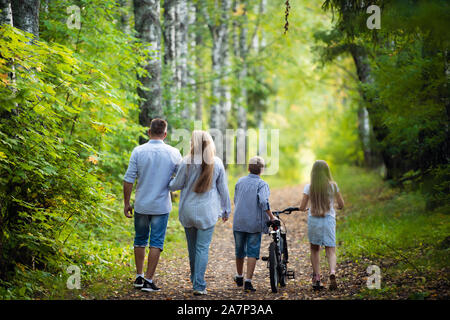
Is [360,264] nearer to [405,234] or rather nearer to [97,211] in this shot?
[405,234]

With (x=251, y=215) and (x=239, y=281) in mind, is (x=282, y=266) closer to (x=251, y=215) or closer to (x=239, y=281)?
(x=239, y=281)

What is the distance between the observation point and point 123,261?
707cm

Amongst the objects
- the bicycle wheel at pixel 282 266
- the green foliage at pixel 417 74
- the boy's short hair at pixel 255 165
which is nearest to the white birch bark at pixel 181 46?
the green foliage at pixel 417 74

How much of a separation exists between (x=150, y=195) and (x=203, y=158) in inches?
34.6

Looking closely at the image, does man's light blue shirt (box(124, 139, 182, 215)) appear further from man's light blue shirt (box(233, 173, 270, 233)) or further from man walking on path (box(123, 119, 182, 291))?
man's light blue shirt (box(233, 173, 270, 233))

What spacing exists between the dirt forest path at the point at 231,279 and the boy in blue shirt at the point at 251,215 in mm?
449

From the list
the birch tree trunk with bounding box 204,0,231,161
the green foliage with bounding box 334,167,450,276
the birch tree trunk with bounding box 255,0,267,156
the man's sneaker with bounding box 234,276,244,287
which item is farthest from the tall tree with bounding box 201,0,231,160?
the man's sneaker with bounding box 234,276,244,287

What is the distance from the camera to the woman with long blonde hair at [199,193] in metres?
5.50

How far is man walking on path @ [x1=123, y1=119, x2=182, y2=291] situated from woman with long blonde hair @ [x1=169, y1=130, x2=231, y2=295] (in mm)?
232

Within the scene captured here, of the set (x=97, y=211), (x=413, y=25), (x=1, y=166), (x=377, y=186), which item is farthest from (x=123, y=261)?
(x=377, y=186)

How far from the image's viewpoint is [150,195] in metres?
5.64

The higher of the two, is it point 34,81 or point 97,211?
point 34,81

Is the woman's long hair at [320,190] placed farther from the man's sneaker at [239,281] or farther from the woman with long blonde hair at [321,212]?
the man's sneaker at [239,281]
